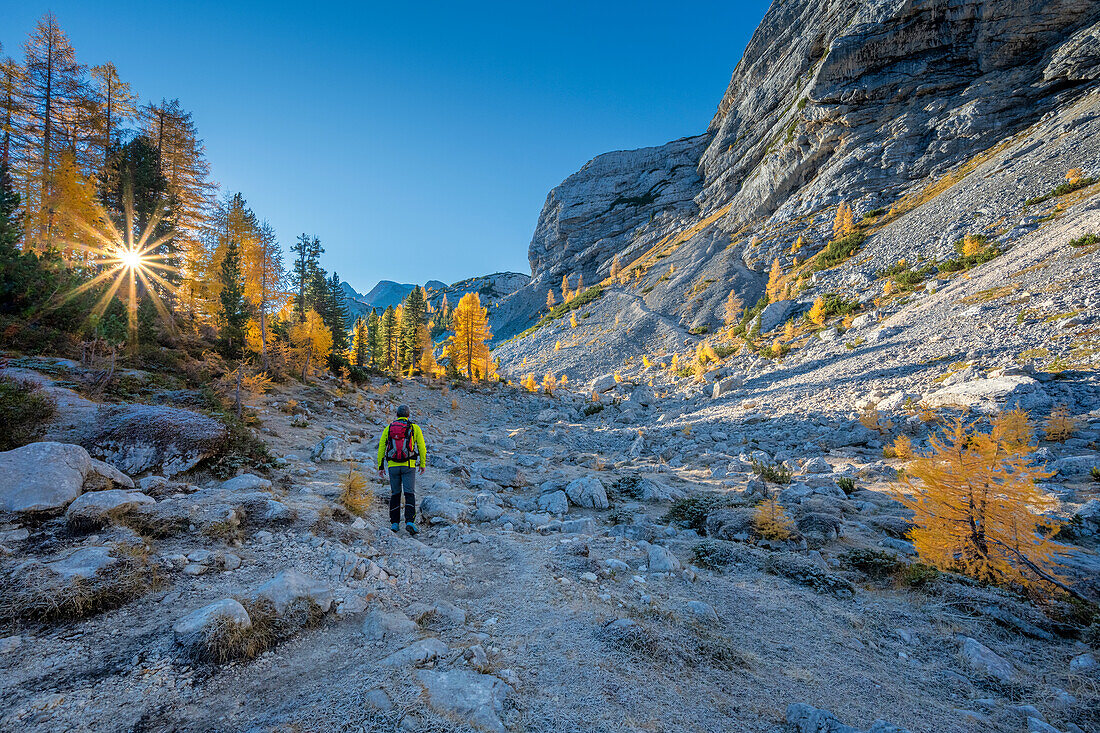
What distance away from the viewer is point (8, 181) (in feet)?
66.3

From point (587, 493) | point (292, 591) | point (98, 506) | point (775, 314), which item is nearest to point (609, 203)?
point (775, 314)

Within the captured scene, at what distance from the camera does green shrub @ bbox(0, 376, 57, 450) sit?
597 centimetres

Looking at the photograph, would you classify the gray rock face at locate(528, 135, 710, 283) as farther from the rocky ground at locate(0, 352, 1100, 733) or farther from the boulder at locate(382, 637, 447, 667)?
the boulder at locate(382, 637, 447, 667)

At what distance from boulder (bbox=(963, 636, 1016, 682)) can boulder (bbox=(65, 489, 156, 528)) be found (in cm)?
1018

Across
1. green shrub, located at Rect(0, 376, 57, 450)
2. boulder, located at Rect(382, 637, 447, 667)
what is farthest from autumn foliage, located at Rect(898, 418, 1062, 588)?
green shrub, located at Rect(0, 376, 57, 450)

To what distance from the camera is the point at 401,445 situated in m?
7.16

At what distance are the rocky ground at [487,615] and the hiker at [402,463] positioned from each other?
1.50ft

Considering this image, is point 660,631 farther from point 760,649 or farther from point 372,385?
point 372,385

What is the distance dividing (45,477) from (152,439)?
1.97 meters

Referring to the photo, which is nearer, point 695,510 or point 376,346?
point 695,510

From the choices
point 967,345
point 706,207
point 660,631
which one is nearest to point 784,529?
point 660,631

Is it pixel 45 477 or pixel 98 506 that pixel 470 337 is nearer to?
pixel 45 477

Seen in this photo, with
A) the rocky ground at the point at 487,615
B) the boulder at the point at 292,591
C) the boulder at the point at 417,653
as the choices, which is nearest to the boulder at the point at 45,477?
the rocky ground at the point at 487,615

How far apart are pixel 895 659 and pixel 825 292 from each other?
106 feet
